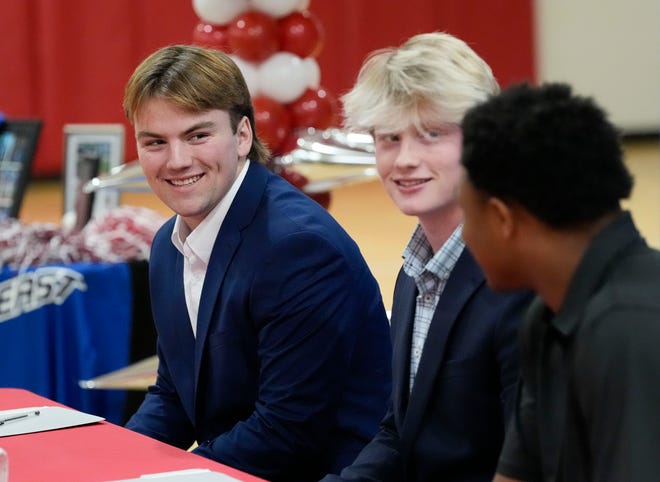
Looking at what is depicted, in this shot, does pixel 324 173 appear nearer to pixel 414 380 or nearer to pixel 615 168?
pixel 414 380

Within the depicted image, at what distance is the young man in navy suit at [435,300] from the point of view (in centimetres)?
186

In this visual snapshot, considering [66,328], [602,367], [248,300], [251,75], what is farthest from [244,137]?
[251,75]

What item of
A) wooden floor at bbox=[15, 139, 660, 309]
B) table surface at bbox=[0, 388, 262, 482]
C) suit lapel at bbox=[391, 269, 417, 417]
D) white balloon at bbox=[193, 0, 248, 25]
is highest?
white balloon at bbox=[193, 0, 248, 25]

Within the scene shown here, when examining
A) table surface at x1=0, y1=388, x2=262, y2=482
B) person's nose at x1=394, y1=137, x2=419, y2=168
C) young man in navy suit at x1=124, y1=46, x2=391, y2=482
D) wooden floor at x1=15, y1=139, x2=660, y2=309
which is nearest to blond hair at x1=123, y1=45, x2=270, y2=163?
young man in navy suit at x1=124, y1=46, x2=391, y2=482

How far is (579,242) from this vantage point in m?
1.31

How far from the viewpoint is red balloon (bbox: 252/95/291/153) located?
4.70 m

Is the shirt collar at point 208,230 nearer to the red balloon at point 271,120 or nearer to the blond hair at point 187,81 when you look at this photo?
the blond hair at point 187,81

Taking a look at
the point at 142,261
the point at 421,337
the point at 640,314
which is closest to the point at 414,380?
the point at 421,337

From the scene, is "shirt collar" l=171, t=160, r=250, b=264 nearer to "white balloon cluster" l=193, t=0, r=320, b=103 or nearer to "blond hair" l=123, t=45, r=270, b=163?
"blond hair" l=123, t=45, r=270, b=163

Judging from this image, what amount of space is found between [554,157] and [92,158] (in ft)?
13.1

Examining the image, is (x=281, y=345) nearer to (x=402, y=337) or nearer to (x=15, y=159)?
(x=402, y=337)

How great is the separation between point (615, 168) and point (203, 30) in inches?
146

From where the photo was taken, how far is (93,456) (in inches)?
74.3

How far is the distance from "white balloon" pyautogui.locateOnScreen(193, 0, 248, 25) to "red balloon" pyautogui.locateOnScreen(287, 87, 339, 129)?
432mm
